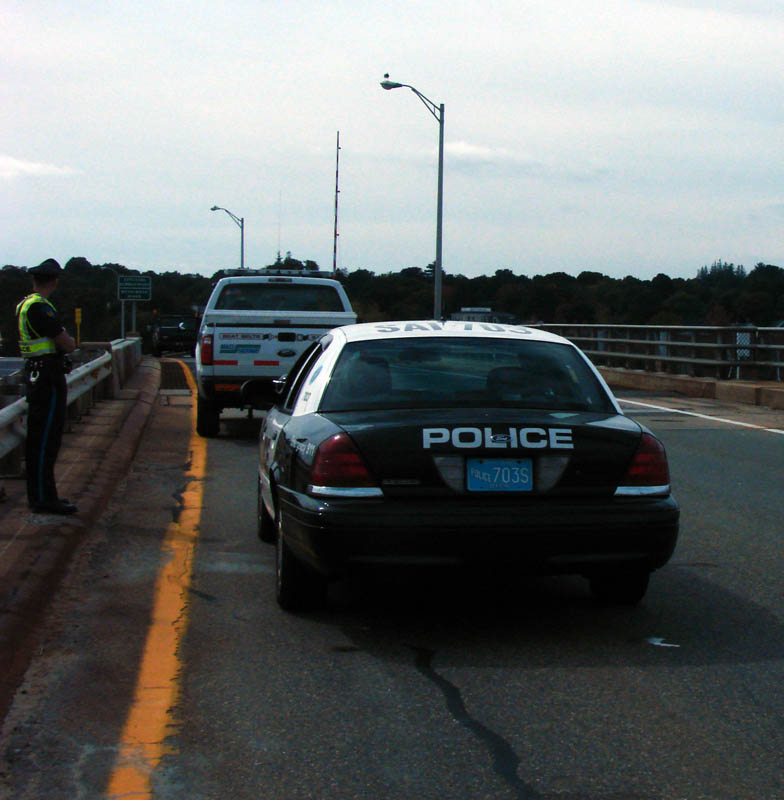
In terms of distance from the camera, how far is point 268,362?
1470cm

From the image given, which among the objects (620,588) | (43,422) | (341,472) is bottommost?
(620,588)

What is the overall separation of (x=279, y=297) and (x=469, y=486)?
10.6 m

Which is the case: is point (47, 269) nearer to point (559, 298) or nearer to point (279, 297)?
point (279, 297)

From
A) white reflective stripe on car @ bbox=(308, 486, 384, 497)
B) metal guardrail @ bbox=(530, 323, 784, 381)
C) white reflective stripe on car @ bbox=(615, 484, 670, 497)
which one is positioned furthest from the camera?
metal guardrail @ bbox=(530, 323, 784, 381)

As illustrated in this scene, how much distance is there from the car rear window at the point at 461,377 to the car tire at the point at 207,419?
28.4 ft

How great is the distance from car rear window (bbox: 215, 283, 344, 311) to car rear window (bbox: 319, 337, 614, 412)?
9.28 metres

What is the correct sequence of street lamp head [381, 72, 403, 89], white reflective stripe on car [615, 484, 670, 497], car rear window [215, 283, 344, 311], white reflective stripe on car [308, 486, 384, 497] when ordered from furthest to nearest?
street lamp head [381, 72, 403, 89], car rear window [215, 283, 344, 311], white reflective stripe on car [615, 484, 670, 497], white reflective stripe on car [308, 486, 384, 497]

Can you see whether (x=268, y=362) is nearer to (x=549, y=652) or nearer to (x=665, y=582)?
(x=665, y=582)

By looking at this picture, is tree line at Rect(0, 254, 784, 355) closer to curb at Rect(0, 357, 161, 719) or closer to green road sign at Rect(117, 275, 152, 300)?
green road sign at Rect(117, 275, 152, 300)

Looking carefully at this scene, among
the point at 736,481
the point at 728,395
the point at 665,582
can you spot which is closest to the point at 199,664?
the point at 665,582

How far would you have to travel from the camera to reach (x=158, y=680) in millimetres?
5004

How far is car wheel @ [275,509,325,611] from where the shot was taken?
6012 millimetres

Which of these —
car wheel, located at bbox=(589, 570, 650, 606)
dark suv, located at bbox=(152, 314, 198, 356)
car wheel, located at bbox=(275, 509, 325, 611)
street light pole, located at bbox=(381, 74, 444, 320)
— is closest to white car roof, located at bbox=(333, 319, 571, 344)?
car wheel, located at bbox=(275, 509, 325, 611)

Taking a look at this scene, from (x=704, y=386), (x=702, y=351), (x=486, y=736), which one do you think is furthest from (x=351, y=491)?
(x=702, y=351)
